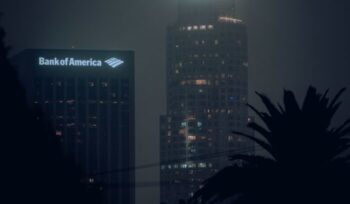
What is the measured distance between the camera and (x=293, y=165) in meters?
43.0

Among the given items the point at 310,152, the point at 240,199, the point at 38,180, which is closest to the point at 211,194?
the point at 240,199

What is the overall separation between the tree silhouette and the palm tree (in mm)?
8347

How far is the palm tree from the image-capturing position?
1671 inches

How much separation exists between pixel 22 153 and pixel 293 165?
11.9 m

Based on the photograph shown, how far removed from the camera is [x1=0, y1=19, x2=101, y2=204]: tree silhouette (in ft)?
154

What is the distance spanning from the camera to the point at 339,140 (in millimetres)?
43406

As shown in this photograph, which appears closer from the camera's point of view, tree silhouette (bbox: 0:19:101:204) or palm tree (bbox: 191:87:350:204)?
palm tree (bbox: 191:87:350:204)

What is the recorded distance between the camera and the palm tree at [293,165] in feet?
139

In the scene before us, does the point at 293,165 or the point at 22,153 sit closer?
the point at 293,165

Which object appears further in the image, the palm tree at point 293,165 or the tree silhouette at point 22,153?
the tree silhouette at point 22,153

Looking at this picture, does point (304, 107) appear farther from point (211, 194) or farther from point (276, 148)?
point (211, 194)

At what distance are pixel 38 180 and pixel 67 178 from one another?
4.79m

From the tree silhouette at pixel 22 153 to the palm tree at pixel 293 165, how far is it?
8347 mm

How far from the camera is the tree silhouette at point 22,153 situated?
1843 inches
